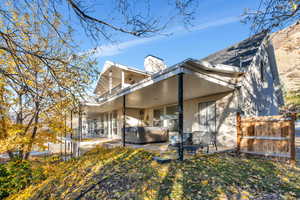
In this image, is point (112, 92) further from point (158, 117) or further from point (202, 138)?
point (202, 138)

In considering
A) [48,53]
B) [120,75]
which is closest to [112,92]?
[120,75]

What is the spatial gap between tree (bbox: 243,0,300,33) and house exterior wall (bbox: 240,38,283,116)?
3607 millimetres

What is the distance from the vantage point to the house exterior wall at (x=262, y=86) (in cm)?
703

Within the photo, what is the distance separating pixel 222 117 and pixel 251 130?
1.61 metres

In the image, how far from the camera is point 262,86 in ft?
26.8

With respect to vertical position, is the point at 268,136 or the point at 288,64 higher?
the point at 288,64

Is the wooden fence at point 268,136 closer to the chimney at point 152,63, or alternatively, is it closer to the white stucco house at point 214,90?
the white stucco house at point 214,90

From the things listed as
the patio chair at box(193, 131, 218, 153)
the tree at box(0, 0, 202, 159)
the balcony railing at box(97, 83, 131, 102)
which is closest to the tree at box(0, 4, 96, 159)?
the tree at box(0, 0, 202, 159)

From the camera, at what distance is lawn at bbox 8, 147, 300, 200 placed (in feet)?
11.1

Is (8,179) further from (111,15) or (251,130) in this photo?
(251,130)

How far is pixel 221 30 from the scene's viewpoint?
6.73 metres

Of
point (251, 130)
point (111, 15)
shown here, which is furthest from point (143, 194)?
point (251, 130)

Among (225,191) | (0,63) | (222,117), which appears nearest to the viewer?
(225,191)

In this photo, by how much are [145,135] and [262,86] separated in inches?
240
